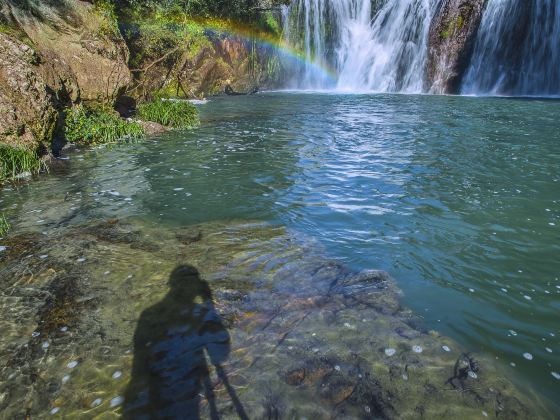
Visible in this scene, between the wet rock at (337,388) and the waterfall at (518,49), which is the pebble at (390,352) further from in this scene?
the waterfall at (518,49)

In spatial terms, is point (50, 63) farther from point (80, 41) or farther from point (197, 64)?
point (197, 64)

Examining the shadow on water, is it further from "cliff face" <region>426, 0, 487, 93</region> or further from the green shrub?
"cliff face" <region>426, 0, 487, 93</region>

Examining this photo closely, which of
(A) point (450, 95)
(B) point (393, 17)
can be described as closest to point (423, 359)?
(A) point (450, 95)

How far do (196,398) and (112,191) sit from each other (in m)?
7.19

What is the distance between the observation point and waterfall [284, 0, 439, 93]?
29328 mm

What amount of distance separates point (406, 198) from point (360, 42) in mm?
29412

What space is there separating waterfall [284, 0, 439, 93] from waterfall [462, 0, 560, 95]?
13.8 feet

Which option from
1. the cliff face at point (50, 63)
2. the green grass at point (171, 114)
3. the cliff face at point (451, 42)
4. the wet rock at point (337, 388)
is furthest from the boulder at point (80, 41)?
the cliff face at point (451, 42)

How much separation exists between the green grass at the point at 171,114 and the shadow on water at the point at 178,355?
13556 mm

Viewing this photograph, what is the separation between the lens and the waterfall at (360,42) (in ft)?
96.2

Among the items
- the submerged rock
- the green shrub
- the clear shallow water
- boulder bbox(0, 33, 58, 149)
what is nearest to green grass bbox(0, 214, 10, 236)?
the clear shallow water

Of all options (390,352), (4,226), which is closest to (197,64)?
(4,226)

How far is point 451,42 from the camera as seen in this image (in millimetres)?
27078

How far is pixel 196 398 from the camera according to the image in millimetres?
3645
